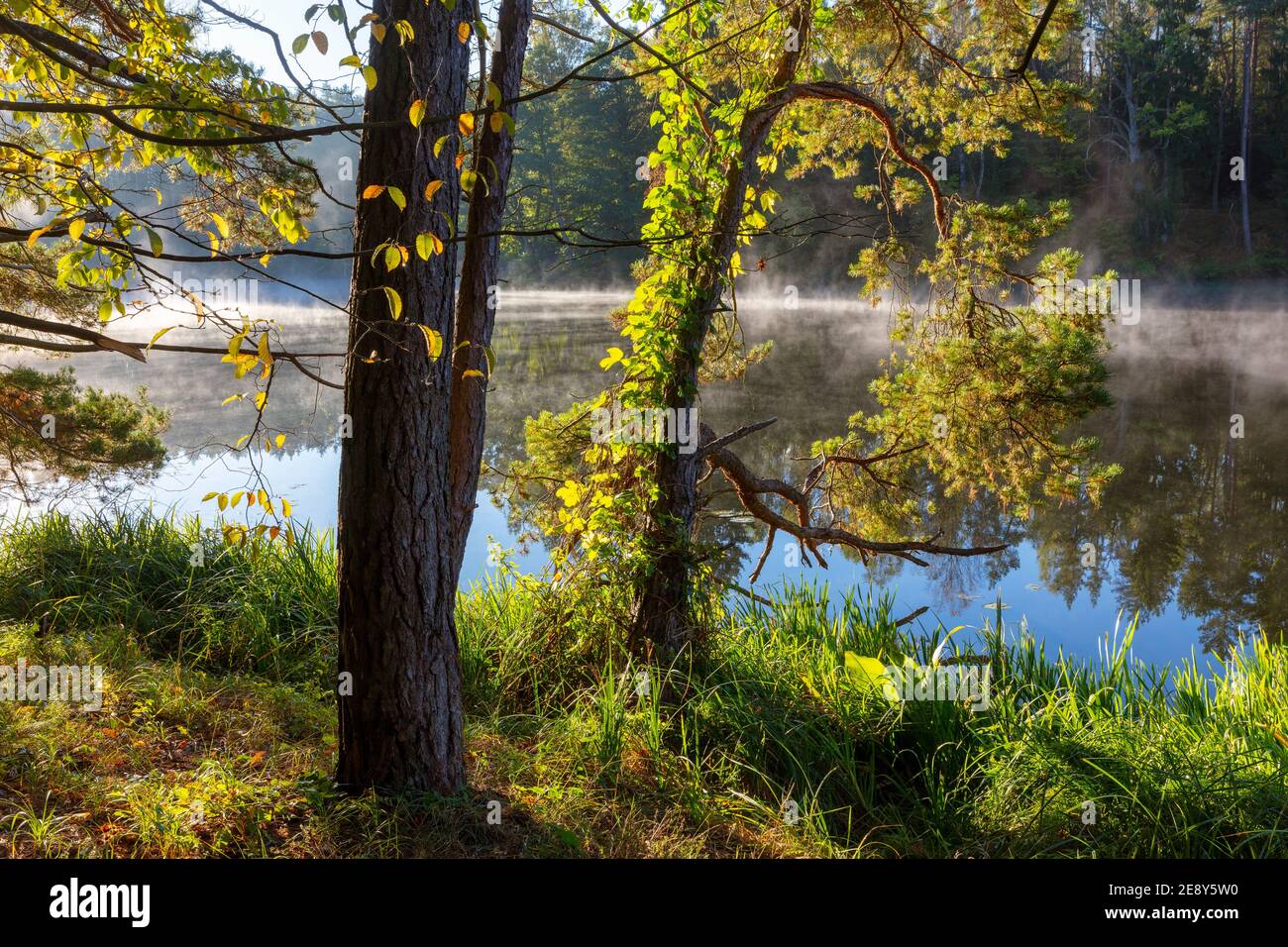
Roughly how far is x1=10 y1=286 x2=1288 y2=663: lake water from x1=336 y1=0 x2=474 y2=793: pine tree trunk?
9.87 ft

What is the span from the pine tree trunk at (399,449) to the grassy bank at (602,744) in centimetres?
24

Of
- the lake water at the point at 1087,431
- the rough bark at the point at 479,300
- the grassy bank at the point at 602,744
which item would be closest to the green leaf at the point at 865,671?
the grassy bank at the point at 602,744

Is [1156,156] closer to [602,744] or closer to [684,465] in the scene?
[684,465]

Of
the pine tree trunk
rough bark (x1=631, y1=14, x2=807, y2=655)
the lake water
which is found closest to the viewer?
the pine tree trunk

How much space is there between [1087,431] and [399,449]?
56.7 ft

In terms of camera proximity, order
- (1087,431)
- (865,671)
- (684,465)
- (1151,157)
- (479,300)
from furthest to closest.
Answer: (1151,157), (1087,431), (684,465), (479,300), (865,671)

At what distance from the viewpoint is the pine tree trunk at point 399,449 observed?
2.57m

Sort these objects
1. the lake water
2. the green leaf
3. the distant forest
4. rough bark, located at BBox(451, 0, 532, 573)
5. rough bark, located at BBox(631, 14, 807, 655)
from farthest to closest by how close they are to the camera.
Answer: the distant forest → the lake water → rough bark, located at BBox(631, 14, 807, 655) → rough bark, located at BBox(451, 0, 532, 573) → the green leaf

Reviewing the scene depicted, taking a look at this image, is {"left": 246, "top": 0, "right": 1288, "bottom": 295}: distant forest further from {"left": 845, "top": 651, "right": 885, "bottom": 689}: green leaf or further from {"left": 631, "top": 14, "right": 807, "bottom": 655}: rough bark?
{"left": 845, "top": 651, "right": 885, "bottom": 689}: green leaf

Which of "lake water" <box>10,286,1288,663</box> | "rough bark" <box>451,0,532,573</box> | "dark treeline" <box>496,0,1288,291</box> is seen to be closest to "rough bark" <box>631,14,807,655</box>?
"rough bark" <box>451,0,532,573</box>

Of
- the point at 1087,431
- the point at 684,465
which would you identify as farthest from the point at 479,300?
the point at 1087,431

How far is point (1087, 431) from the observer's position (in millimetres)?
17156

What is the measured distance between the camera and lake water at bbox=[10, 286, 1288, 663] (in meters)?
10.8

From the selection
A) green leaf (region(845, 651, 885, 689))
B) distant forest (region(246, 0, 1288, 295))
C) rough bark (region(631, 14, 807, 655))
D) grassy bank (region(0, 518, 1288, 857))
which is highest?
distant forest (region(246, 0, 1288, 295))
